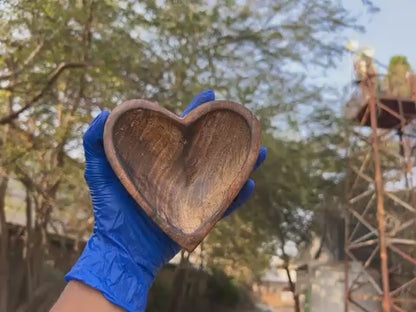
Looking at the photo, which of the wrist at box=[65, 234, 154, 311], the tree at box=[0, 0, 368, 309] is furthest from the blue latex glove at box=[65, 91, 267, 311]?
the tree at box=[0, 0, 368, 309]

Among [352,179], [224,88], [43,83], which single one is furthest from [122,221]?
[352,179]

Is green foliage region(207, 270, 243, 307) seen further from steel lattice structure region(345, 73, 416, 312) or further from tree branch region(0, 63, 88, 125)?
tree branch region(0, 63, 88, 125)

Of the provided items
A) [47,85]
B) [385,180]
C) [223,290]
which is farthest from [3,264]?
[223,290]

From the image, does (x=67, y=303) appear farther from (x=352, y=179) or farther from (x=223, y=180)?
(x=352, y=179)

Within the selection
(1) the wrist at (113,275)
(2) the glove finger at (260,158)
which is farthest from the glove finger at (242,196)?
(1) the wrist at (113,275)

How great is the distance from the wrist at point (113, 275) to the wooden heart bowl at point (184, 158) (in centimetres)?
19

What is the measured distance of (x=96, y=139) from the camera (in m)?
2.36

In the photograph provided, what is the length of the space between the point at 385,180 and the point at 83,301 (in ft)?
38.3

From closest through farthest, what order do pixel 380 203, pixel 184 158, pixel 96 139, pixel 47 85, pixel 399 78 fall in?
pixel 96 139 < pixel 184 158 < pixel 47 85 < pixel 380 203 < pixel 399 78

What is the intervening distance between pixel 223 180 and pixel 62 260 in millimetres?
13514

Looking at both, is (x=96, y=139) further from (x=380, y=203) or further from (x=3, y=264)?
(x=380, y=203)

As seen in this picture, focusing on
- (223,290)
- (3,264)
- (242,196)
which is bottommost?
(223,290)

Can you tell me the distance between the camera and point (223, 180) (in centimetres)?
243

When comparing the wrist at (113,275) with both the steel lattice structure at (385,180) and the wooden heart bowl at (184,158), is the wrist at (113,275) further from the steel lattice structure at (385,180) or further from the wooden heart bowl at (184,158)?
the steel lattice structure at (385,180)
